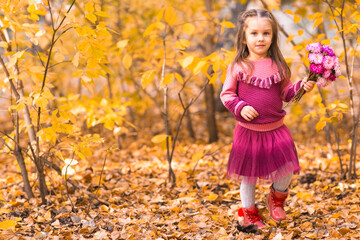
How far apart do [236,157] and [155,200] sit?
2.95 feet

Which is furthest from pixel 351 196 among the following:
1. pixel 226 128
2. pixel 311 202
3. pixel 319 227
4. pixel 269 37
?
pixel 226 128

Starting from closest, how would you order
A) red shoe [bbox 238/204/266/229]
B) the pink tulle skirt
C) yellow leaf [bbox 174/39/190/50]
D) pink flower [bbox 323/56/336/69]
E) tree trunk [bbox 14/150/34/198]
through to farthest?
pink flower [bbox 323/56/336/69] < the pink tulle skirt < red shoe [bbox 238/204/266/229] < tree trunk [bbox 14/150/34/198] < yellow leaf [bbox 174/39/190/50]

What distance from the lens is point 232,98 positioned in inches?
84.2

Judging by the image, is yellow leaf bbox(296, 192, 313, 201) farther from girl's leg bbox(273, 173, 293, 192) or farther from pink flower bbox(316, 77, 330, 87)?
pink flower bbox(316, 77, 330, 87)

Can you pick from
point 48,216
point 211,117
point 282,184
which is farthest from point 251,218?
point 211,117

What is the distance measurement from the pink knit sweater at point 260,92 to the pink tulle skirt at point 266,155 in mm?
56

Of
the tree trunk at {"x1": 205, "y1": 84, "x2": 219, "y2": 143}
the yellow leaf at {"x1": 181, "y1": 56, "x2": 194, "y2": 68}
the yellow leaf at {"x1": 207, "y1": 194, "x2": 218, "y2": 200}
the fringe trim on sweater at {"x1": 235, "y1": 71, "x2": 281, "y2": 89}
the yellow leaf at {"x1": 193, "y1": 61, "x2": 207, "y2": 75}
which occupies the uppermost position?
the yellow leaf at {"x1": 181, "y1": 56, "x2": 194, "y2": 68}

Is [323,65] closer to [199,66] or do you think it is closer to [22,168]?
[199,66]

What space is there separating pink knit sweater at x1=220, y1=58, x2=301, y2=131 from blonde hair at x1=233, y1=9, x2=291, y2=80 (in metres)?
0.04

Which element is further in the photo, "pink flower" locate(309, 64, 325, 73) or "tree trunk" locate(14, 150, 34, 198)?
"tree trunk" locate(14, 150, 34, 198)

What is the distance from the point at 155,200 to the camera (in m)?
2.86

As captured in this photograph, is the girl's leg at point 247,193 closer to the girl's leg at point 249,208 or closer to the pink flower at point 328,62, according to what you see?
the girl's leg at point 249,208

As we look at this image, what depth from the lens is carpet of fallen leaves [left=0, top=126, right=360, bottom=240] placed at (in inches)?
87.4

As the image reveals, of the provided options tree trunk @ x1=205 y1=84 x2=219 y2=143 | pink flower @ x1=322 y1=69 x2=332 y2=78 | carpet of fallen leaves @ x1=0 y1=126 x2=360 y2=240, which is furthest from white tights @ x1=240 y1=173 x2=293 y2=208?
tree trunk @ x1=205 y1=84 x2=219 y2=143
